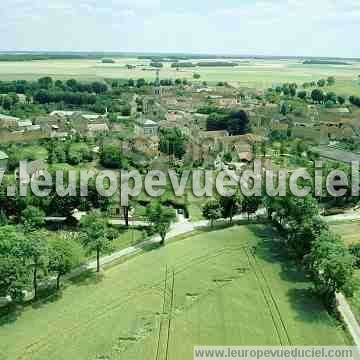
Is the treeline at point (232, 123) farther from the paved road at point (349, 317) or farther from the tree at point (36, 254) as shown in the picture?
the tree at point (36, 254)

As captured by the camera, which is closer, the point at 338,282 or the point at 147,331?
the point at 147,331

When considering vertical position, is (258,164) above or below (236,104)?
below

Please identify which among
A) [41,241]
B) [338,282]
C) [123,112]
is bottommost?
[338,282]

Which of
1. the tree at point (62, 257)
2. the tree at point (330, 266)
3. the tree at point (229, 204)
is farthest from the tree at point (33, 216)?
the tree at point (330, 266)

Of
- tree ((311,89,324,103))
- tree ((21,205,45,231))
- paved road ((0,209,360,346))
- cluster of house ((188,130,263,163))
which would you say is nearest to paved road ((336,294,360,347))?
paved road ((0,209,360,346))

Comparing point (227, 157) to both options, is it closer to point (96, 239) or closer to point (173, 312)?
point (96, 239)

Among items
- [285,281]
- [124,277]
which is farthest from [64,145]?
[285,281]

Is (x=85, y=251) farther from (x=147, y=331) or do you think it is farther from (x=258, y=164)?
(x=258, y=164)

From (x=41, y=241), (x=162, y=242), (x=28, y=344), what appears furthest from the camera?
(x=162, y=242)

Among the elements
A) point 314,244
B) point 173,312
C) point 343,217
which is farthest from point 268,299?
point 343,217
